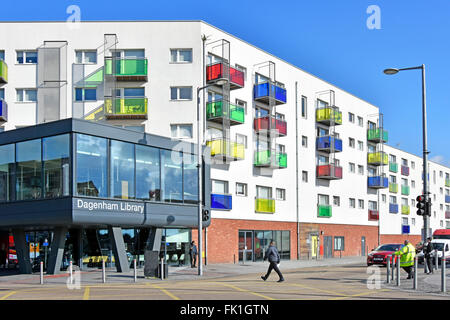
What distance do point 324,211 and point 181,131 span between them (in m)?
18.3

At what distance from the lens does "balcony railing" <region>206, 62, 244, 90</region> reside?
36.6 metres

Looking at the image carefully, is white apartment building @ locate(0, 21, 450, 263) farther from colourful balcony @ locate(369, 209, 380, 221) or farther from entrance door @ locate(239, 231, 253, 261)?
colourful balcony @ locate(369, 209, 380, 221)

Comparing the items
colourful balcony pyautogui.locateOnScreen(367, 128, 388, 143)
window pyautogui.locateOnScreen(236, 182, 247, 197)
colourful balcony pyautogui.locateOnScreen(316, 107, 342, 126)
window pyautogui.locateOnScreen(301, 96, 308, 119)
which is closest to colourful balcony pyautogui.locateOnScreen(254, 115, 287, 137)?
window pyautogui.locateOnScreen(236, 182, 247, 197)

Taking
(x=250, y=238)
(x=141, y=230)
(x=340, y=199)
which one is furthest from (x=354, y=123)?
(x=141, y=230)

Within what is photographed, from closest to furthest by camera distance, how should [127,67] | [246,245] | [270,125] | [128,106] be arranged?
[128,106] → [127,67] → [246,245] → [270,125]

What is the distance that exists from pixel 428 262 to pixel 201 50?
766 inches

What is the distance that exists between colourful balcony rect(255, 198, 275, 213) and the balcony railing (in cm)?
843

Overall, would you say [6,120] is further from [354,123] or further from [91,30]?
[354,123]

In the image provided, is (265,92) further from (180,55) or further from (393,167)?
(393,167)

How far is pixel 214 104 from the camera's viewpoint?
37.1 meters

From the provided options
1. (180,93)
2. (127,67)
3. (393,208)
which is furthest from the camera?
(393,208)

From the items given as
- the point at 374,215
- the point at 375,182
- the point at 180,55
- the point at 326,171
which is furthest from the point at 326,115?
the point at 180,55

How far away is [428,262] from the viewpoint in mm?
25625

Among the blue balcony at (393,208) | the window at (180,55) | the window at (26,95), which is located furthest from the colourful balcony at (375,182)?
the window at (26,95)
